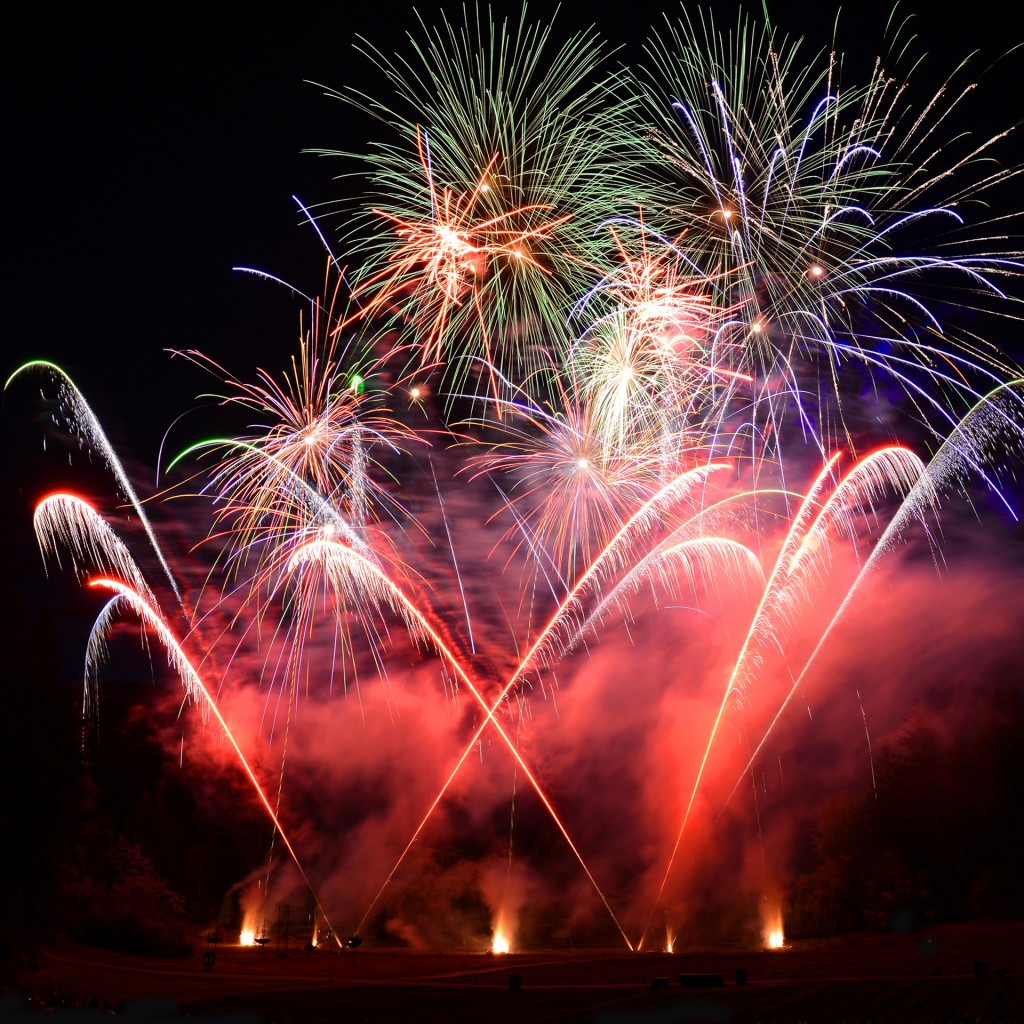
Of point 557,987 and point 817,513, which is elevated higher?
point 817,513

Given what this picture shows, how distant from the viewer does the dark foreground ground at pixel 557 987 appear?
17.2 m

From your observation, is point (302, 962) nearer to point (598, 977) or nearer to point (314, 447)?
point (598, 977)

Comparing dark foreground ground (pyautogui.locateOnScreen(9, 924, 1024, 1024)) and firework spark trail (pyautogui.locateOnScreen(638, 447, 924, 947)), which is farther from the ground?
firework spark trail (pyautogui.locateOnScreen(638, 447, 924, 947))

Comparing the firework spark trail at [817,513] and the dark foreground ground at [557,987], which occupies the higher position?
the firework spark trail at [817,513]

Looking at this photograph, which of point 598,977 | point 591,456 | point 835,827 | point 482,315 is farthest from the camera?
point 835,827

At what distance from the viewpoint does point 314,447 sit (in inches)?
775

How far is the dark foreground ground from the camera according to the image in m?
17.2

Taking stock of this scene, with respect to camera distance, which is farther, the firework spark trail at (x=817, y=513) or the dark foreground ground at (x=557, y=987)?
the firework spark trail at (x=817, y=513)

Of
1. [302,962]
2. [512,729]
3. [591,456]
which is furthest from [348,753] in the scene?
[591,456]

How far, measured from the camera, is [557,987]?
23.1 metres

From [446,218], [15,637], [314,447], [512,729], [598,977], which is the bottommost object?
[598,977]

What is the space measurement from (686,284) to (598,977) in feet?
59.1

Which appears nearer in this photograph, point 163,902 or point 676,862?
point 163,902

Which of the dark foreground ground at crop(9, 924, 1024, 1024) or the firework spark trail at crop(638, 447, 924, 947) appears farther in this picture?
the firework spark trail at crop(638, 447, 924, 947)
